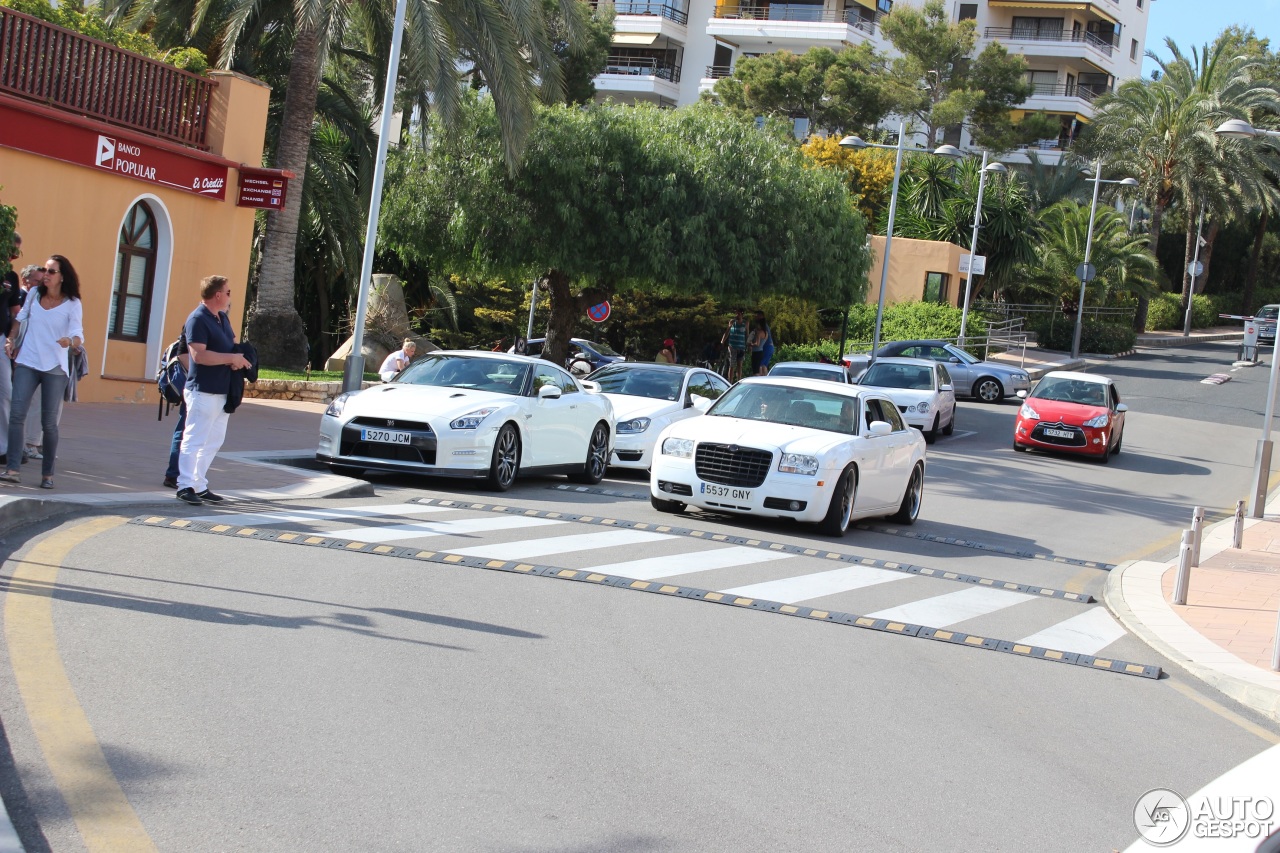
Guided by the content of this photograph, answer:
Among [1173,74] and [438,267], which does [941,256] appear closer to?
[1173,74]

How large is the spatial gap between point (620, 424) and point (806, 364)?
19.4 feet

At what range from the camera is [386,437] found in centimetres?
1432

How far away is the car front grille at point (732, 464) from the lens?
1375 centimetres

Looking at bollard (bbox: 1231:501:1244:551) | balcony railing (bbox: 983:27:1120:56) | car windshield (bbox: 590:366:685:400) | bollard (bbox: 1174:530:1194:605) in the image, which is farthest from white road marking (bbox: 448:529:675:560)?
balcony railing (bbox: 983:27:1120:56)

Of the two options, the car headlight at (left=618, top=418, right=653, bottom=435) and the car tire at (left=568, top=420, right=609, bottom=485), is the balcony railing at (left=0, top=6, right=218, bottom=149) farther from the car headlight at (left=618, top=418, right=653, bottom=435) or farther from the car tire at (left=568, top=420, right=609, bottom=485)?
the car tire at (left=568, top=420, right=609, bottom=485)

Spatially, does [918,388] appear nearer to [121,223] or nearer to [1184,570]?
[121,223]

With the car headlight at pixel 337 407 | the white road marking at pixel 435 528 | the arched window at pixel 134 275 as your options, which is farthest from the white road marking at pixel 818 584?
→ the arched window at pixel 134 275

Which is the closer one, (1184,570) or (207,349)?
(207,349)

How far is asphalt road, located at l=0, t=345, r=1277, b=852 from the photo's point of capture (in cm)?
499

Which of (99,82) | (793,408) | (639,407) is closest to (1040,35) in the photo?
(639,407)

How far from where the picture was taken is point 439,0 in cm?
2356

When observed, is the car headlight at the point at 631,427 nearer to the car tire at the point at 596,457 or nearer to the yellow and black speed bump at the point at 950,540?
the car tire at the point at 596,457

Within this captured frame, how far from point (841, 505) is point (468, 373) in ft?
15.1

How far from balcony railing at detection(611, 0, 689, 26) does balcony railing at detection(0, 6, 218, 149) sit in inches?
2178
